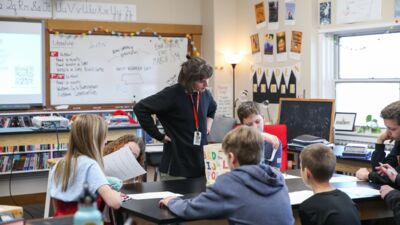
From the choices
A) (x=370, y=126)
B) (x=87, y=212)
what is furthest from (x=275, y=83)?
(x=87, y=212)

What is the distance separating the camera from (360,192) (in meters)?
3.17

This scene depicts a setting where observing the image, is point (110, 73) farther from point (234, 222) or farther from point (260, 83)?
point (234, 222)

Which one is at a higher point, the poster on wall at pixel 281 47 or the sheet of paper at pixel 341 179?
the poster on wall at pixel 281 47

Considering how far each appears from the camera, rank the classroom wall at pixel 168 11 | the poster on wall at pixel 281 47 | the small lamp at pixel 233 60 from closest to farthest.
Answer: the poster on wall at pixel 281 47 → the classroom wall at pixel 168 11 → the small lamp at pixel 233 60

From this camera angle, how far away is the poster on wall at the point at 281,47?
6684mm

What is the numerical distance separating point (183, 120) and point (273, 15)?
3.57 metres

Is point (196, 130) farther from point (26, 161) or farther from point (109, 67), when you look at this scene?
point (109, 67)

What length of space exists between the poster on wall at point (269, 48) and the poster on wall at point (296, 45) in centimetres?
36

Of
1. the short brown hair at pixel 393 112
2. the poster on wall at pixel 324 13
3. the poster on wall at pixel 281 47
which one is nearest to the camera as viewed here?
the short brown hair at pixel 393 112

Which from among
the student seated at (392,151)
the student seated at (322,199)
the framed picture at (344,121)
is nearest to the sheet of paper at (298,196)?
the student seated at (322,199)

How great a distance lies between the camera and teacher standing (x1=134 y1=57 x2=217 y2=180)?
3625 mm

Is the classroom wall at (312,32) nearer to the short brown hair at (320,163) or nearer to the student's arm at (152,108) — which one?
the student's arm at (152,108)

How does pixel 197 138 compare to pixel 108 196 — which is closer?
pixel 108 196

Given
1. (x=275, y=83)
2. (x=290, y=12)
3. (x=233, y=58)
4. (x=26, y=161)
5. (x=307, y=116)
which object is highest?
(x=290, y=12)
